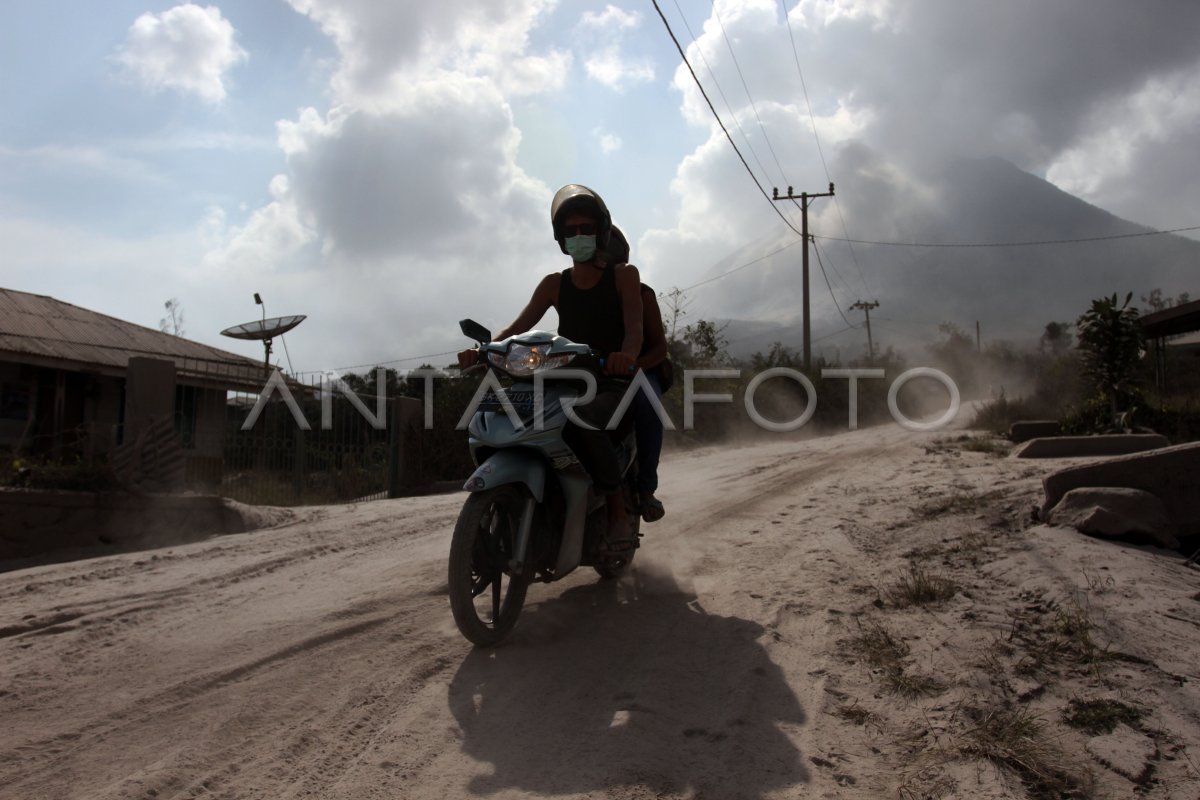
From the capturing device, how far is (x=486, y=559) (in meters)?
3.44

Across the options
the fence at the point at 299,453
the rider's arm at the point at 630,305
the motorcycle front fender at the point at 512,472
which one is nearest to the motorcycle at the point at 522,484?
the motorcycle front fender at the point at 512,472

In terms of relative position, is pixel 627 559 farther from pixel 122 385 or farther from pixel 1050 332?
pixel 1050 332

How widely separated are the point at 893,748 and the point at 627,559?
2.20m

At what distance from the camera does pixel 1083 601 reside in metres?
3.51

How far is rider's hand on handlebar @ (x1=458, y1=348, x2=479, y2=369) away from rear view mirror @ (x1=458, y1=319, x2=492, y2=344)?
0.07 meters

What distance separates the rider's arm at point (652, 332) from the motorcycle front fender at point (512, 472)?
1159mm

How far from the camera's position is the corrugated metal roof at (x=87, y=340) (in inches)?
575

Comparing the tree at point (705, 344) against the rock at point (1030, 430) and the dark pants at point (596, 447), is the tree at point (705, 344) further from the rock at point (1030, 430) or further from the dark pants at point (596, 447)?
the dark pants at point (596, 447)

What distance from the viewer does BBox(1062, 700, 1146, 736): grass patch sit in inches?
100.0

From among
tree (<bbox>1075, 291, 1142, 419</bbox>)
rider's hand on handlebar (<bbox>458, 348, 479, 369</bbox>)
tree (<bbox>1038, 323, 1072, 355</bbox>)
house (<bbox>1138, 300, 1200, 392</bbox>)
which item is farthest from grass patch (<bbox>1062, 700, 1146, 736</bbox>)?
tree (<bbox>1038, 323, 1072, 355</bbox>)

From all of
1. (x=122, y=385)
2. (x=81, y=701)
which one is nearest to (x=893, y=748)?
(x=81, y=701)

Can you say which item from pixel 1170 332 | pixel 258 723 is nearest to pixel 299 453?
pixel 258 723

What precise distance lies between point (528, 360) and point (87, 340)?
16.4 m

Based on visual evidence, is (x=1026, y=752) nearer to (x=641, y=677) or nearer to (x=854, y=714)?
(x=854, y=714)
